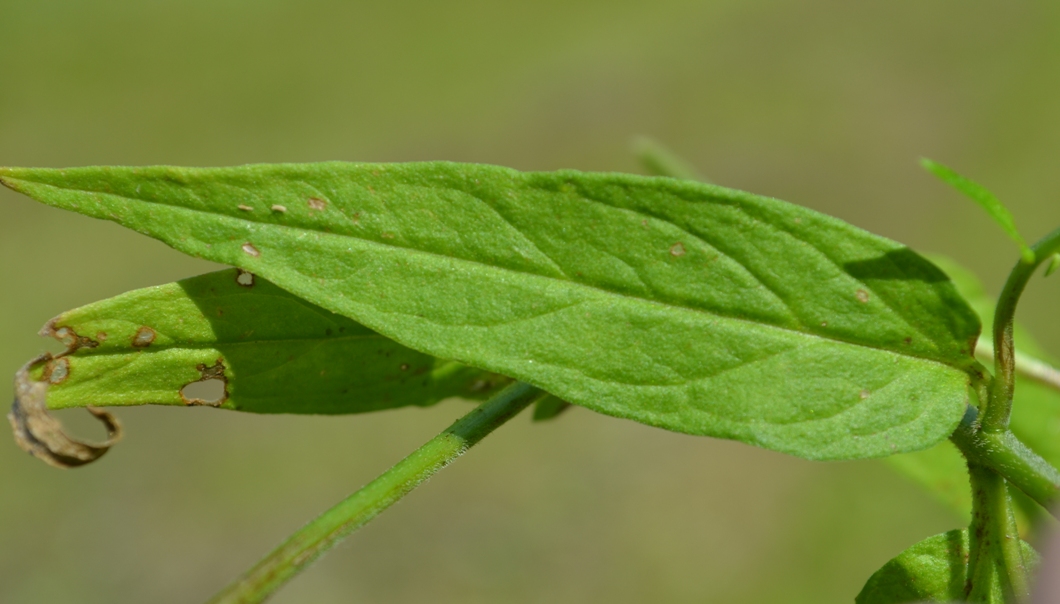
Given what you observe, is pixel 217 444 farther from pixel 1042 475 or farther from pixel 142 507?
pixel 1042 475

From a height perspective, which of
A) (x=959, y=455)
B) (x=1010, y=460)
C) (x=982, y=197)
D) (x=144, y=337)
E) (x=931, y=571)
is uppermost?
(x=982, y=197)

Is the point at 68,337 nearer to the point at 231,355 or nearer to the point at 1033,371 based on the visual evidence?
the point at 231,355

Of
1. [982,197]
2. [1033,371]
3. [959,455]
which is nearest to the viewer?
[982,197]

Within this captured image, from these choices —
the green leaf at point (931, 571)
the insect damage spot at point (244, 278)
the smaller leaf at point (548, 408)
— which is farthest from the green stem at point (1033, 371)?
the insect damage spot at point (244, 278)

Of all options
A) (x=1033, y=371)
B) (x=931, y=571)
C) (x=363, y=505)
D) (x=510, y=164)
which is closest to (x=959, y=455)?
(x=1033, y=371)

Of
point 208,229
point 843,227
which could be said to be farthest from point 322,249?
point 843,227

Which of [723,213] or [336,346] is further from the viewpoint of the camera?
[336,346]

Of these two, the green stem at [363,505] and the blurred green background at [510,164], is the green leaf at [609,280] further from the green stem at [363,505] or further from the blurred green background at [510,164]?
the blurred green background at [510,164]
